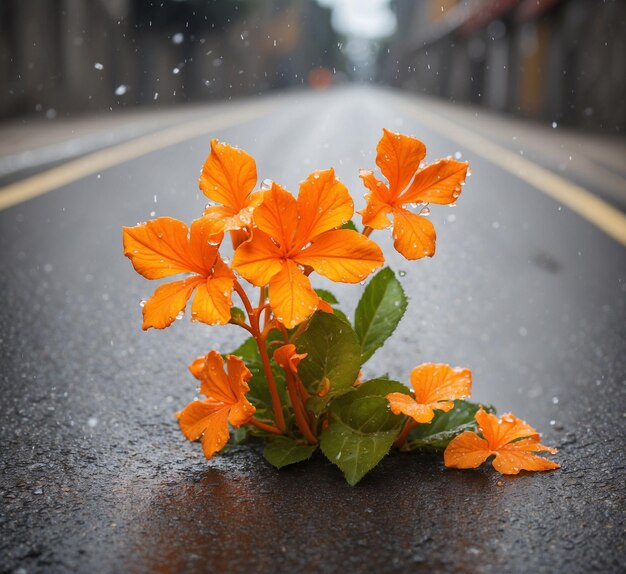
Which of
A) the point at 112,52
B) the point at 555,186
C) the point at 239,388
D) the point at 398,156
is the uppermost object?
the point at 398,156

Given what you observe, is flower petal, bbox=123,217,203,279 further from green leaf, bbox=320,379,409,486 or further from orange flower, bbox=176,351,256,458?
green leaf, bbox=320,379,409,486

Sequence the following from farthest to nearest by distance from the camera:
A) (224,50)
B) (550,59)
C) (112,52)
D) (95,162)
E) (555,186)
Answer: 1. (224,50)
2. (112,52)
3. (550,59)
4. (95,162)
5. (555,186)

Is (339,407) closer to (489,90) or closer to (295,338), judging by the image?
(295,338)

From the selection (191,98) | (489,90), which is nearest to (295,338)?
(489,90)

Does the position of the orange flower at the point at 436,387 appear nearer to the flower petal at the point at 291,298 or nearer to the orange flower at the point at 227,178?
the flower petal at the point at 291,298

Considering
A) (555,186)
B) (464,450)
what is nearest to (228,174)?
(464,450)

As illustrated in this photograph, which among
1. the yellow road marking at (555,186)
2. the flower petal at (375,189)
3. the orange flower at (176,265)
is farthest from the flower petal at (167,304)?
the yellow road marking at (555,186)

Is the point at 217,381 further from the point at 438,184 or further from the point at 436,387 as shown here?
the point at 438,184
